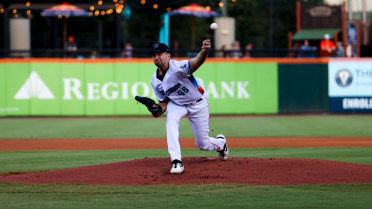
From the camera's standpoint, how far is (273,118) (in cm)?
2183

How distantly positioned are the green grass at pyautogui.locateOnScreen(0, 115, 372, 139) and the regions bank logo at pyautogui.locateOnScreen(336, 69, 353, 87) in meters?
1.17

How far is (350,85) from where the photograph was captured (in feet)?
74.3

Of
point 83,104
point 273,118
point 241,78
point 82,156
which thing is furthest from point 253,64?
point 82,156

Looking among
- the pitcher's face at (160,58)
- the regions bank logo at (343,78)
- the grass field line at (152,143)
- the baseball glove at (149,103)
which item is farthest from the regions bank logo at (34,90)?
the pitcher's face at (160,58)

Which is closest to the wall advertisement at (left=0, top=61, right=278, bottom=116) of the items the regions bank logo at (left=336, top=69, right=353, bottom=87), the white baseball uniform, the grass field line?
the regions bank logo at (left=336, top=69, right=353, bottom=87)

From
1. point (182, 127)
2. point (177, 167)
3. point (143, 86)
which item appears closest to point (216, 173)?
point (177, 167)

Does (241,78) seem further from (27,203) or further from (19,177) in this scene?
(27,203)

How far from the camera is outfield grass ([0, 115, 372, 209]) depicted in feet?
22.3

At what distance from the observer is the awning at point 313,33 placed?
3297cm

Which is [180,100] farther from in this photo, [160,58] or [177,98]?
[160,58]

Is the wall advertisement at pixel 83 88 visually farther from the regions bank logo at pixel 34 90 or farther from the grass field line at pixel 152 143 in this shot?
the grass field line at pixel 152 143

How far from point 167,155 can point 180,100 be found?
10.5 ft

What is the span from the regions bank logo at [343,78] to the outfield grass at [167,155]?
118 centimetres

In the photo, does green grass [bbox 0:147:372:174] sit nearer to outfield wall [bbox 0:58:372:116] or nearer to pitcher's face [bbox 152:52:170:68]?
pitcher's face [bbox 152:52:170:68]
